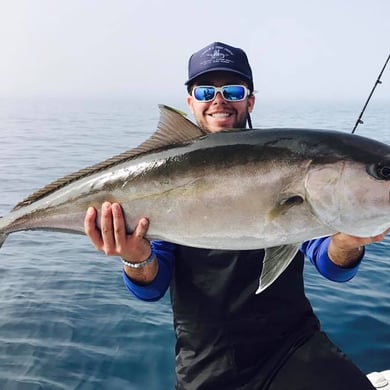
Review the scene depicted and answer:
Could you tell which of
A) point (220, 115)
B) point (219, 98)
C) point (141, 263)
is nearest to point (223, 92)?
point (219, 98)

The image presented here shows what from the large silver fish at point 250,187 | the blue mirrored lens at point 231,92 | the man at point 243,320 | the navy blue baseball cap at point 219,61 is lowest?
the man at point 243,320

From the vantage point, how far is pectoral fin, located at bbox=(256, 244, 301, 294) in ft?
9.23

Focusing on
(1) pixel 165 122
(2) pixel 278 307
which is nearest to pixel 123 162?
(1) pixel 165 122

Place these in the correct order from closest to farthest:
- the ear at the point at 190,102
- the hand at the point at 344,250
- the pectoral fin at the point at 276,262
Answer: the pectoral fin at the point at 276,262, the hand at the point at 344,250, the ear at the point at 190,102

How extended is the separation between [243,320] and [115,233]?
120cm

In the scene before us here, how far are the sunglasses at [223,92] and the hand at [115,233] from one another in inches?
52.4

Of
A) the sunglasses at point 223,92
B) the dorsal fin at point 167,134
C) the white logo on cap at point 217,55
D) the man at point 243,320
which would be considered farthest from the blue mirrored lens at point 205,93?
the dorsal fin at point 167,134

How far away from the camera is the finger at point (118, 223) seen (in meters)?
3.04

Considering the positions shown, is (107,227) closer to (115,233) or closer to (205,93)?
(115,233)

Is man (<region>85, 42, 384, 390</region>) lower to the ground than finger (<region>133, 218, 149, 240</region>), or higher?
lower

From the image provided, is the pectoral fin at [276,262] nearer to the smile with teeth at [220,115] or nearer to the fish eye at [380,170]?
the fish eye at [380,170]

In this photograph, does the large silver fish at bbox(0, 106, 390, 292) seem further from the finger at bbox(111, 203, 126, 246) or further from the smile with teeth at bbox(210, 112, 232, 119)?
the smile with teeth at bbox(210, 112, 232, 119)

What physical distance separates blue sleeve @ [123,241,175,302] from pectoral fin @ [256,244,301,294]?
111 centimetres

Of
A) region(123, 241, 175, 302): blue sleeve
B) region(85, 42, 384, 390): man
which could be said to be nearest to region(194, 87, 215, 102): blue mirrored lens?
region(85, 42, 384, 390): man
